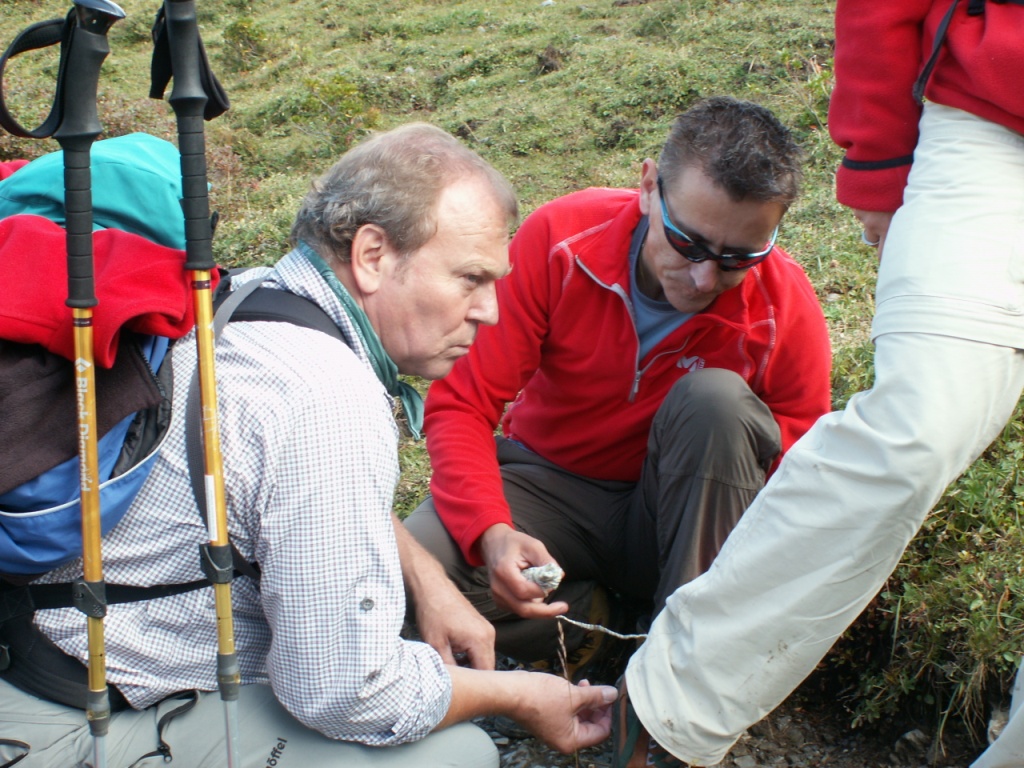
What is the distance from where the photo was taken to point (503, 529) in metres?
3.13

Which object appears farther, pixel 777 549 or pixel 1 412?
pixel 777 549

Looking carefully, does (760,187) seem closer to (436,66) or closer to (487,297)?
(487,297)

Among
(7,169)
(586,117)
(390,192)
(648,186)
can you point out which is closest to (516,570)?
(390,192)

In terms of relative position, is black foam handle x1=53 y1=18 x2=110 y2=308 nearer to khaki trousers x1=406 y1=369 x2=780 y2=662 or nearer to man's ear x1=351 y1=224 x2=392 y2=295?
man's ear x1=351 y1=224 x2=392 y2=295

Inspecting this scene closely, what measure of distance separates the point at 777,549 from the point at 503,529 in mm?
1014

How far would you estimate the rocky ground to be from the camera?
3045 millimetres

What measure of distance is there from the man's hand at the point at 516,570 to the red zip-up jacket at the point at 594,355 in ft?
0.30

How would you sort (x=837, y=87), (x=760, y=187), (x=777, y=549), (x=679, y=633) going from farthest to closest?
(x=760, y=187) < (x=837, y=87) < (x=679, y=633) < (x=777, y=549)

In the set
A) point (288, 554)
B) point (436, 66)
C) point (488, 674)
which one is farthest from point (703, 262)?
point (436, 66)

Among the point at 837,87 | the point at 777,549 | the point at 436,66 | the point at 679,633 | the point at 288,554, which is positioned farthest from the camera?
the point at 436,66

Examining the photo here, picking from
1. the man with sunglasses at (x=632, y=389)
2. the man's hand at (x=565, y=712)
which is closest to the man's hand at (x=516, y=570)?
the man with sunglasses at (x=632, y=389)

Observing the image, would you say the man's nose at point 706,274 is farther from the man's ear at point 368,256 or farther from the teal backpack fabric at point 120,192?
the teal backpack fabric at point 120,192

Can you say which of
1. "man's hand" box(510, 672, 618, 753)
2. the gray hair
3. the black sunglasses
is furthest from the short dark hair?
"man's hand" box(510, 672, 618, 753)

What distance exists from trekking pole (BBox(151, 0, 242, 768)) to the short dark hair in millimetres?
1566
